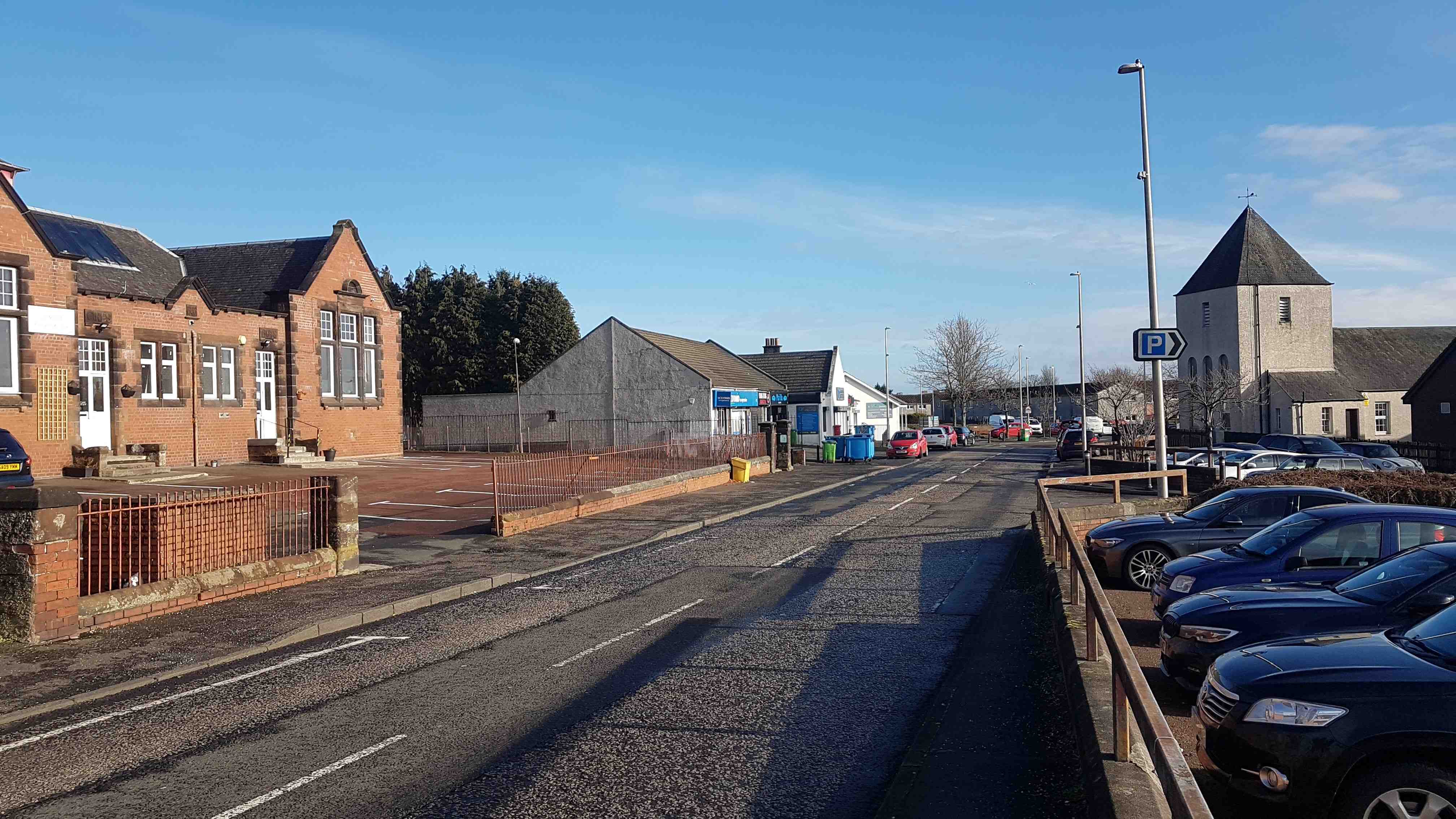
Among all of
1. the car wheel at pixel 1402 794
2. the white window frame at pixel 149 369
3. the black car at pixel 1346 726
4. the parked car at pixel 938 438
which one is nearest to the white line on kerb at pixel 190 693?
the black car at pixel 1346 726

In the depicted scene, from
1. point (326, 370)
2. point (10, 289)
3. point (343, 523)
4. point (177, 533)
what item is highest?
point (10, 289)

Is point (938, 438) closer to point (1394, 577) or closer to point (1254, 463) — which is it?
point (1254, 463)

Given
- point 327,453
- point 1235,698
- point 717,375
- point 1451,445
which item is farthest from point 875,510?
point 1451,445

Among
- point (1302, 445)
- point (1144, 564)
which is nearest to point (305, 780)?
point (1144, 564)

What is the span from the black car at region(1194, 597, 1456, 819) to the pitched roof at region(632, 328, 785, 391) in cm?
4337

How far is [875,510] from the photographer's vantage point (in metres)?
24.0

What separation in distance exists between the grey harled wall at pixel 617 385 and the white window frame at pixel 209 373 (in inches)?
775

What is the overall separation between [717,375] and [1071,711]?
44.2m

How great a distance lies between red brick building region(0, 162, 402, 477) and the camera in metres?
26.6

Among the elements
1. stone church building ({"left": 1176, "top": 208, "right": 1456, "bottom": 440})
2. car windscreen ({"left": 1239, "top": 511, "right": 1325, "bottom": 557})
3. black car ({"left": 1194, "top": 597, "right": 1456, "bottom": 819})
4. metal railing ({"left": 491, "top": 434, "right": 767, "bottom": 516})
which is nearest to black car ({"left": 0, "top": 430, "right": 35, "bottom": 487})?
metal railing ({"left": 491, "top": 434, "right": 767, "bottom": 516})

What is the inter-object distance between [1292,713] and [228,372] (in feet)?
116

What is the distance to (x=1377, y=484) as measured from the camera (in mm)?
17938

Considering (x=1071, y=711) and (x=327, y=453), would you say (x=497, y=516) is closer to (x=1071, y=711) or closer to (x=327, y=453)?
(x=1071, y=711)

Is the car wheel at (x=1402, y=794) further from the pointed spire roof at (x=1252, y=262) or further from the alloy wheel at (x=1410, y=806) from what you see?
the pointed spire roof at (x=1252, y=262)
